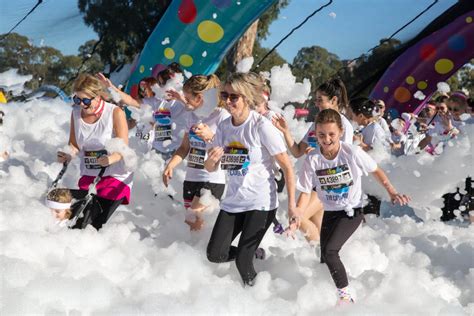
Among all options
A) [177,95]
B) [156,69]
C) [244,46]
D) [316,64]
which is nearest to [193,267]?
[177,95]

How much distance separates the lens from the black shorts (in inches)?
191

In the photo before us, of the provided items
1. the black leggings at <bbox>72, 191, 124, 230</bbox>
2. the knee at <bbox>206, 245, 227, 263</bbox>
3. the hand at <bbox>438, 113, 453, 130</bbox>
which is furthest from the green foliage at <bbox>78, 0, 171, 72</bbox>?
the knee at <bbox>206, 245, 227, 263</bbox>

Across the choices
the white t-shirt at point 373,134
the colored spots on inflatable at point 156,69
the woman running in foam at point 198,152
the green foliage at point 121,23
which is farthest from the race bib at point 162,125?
the green foliage at point 121,23

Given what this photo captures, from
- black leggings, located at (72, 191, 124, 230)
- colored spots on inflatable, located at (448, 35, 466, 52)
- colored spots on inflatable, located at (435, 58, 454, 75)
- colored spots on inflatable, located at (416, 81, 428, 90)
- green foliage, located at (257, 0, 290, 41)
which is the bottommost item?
green foliage, located at (257, 0, 290, 41)

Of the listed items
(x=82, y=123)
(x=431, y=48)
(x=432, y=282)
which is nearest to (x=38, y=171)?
(x=82, y=123)

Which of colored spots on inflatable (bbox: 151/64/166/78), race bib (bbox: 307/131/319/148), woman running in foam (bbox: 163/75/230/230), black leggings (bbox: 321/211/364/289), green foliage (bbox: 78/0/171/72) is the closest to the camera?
black leggings (bbox: 321/211/364/289)

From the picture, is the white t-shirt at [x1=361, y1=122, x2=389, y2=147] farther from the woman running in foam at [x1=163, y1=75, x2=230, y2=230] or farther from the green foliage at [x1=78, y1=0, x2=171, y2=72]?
the green foliage at [x1=78, y1=0, x2=171, y2=72]

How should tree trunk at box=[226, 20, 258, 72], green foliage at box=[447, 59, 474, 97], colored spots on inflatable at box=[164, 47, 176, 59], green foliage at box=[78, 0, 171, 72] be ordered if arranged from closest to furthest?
colored spots on inflatable at box=[164, 47, 176, 59]
tree trunk at box=[226, 20, 258, 72]
green foliage at box=[78, 0, 171, 72]
green foliage at box=[447, 59, 474, 97]

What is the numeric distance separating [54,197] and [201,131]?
4.09ft

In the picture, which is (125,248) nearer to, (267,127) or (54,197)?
(54,197)

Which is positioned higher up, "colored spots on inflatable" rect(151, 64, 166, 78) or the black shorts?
the black shorts

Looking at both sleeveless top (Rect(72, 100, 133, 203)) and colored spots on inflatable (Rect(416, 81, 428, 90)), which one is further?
colored spots on inflatable (Rect(416, 81, 428, 90))

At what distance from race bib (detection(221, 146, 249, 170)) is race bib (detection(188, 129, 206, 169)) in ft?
3.12

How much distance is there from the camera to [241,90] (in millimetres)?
3775
